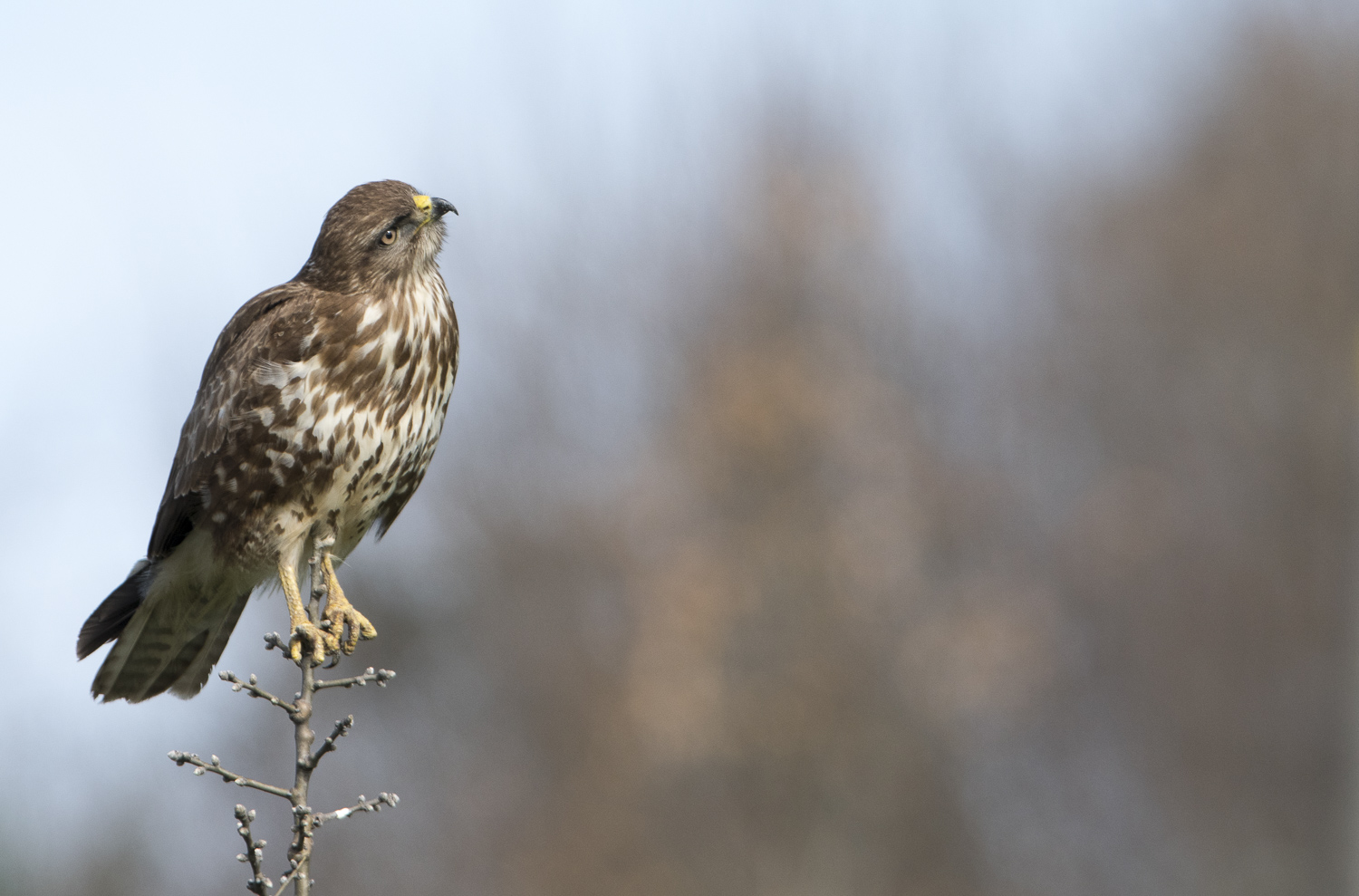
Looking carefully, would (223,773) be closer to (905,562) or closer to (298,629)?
(298,629)

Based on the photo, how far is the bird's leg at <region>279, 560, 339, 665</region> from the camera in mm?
4047

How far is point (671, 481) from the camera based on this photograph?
1939 cm

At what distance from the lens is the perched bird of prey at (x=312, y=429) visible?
4.31 meters

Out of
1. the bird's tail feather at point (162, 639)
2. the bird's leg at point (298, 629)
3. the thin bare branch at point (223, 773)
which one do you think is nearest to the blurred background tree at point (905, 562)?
the bird's tail feather at point (162, 639)

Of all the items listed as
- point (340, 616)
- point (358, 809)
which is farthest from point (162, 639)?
point (358, 809)

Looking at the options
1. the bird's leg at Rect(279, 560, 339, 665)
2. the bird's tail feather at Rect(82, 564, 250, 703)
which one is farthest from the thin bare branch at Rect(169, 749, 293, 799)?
the bird's tail feather at Rect(82, 564, 250, 703)

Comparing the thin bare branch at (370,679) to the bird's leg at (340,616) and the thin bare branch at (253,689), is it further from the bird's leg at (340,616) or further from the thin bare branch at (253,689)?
the bird's leg at (340,616)

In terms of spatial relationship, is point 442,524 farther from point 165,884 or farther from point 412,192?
point 412,192

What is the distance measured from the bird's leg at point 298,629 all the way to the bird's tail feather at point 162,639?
0.41 m

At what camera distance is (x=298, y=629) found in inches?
162

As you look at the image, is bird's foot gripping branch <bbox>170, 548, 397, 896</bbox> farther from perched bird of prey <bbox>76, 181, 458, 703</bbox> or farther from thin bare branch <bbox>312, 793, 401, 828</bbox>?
perched bird of prey <bbox>76, 181, 458, 703</bbox>

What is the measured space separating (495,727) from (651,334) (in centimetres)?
604

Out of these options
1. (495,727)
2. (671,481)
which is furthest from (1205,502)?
(495,727)

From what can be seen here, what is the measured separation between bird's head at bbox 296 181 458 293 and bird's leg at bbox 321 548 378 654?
2.85ft
